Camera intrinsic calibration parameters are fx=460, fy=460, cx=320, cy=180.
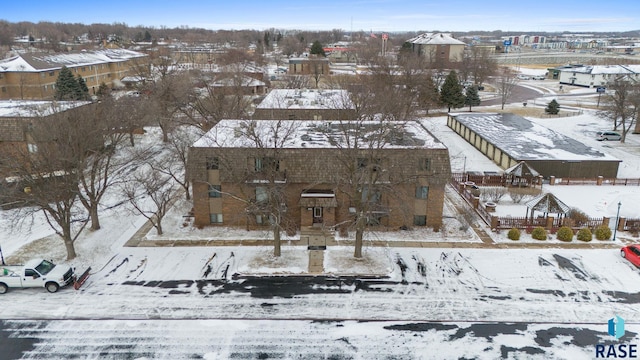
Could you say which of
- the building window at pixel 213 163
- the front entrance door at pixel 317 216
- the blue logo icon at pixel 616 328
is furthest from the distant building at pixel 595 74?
the building window at pixel 213 163

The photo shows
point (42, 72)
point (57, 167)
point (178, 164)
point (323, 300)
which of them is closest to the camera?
point (323, 300)

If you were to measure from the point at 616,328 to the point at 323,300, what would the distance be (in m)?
12.0

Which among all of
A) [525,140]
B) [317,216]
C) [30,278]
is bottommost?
[30,278]

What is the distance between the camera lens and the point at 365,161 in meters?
26.7

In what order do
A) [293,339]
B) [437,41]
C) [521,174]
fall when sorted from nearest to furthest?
[293,339] < [521,174] < [437,41]

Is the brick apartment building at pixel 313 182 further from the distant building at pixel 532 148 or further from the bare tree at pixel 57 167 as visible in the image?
the distant building at pixel 532 148

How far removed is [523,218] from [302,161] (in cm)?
1452

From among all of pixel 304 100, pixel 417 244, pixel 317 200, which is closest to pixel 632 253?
pixel 417 244

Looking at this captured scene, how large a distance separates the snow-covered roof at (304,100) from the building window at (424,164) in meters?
14.6

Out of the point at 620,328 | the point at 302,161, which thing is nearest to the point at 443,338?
the point at 620,328

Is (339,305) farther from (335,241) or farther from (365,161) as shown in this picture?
(365,161)

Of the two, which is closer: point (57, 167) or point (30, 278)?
point (30, 278)

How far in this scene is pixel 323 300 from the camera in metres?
20.7

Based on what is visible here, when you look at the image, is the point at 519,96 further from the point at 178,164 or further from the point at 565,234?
the point at 178,164
